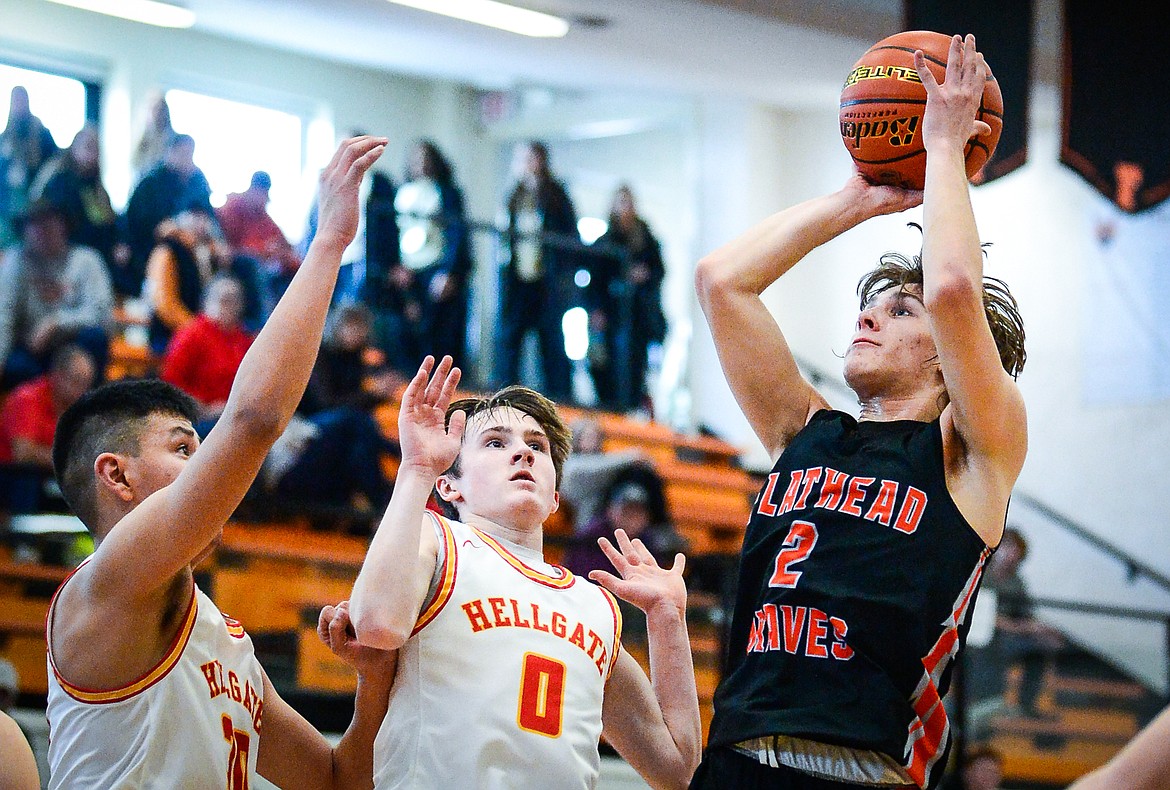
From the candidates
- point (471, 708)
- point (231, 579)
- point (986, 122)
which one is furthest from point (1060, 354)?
point (471, 708)

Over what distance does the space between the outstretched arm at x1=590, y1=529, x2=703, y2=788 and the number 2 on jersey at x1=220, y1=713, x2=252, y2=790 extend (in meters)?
0.76

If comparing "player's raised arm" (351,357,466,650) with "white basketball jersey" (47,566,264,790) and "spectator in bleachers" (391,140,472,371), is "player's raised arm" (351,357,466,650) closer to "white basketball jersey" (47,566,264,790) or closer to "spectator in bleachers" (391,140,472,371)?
"white basketball jersey" (47,566,264,790)

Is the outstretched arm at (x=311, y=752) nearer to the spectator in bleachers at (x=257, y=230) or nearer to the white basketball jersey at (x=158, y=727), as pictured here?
the white basketball jersey at (x=158, y=727)

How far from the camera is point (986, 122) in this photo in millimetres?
2998

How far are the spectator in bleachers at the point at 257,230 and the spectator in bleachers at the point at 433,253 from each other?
0.85 metres

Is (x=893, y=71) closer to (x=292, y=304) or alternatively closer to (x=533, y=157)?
(x=292, y=304)

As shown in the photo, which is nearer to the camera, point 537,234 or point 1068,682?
point 1068,682

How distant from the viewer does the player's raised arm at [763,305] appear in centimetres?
297

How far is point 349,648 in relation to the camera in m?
2.78


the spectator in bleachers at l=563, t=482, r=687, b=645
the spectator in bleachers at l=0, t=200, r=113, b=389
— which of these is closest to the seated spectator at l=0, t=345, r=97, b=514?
the spectator in bleachers at l=0, t=200, r=113, b=389

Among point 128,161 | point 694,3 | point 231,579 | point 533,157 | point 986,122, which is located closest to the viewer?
point 986,122

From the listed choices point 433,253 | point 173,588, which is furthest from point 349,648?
point 433,253

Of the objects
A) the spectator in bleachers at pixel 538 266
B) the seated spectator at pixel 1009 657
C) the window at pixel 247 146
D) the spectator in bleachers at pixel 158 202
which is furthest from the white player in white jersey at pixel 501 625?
the window at pixel 247 146

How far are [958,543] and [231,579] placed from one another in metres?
4.07
